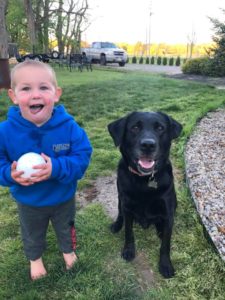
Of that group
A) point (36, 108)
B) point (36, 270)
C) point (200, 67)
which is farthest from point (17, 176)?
point (200, 67)

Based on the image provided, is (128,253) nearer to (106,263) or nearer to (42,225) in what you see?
(106,263)

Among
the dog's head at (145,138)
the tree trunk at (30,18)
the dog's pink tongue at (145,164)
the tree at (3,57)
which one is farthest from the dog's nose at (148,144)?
the tree trunk at (30,18)

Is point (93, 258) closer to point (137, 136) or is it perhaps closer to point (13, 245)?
point (13, 245)

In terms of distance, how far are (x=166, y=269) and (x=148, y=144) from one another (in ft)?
3.37

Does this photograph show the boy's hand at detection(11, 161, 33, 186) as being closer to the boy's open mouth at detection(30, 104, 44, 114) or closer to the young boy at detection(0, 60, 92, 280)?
the young boy at detection(0, 60, 92, 280)

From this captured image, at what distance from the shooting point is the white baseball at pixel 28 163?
2.12 m

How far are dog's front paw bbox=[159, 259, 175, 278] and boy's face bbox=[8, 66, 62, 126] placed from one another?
5.00ft

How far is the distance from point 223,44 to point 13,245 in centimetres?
1619

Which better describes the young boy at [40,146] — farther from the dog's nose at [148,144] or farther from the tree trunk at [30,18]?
the tree trunk at [30,18]

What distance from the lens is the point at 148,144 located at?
103 inches

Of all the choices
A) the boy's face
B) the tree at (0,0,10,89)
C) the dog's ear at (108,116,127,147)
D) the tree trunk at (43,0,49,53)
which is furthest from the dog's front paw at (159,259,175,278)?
the tree trunk at (43,0,49,53)

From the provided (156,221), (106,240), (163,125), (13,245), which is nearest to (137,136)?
(163,125)

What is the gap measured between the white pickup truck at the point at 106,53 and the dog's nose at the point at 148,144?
2559cm

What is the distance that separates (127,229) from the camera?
2.99 m
